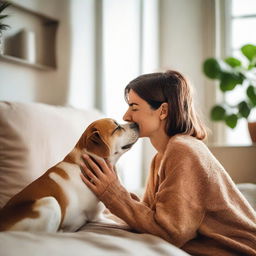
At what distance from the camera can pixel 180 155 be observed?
143 cm

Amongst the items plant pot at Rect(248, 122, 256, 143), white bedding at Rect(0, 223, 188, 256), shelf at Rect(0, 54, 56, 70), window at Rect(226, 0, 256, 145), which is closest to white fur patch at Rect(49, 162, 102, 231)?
white bedding at Rect(0, 223, 188, 256)

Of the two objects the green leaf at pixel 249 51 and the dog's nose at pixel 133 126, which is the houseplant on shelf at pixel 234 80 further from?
the dog's nose at pixel 133 126

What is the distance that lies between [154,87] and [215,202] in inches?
18.1

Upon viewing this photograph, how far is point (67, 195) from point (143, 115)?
1.36ft

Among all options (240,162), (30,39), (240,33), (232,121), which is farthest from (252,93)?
(30,39)

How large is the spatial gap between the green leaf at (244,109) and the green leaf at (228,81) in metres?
0.15

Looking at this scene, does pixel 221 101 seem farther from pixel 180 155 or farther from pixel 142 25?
pixel 180 155

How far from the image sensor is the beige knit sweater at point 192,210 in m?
1.35

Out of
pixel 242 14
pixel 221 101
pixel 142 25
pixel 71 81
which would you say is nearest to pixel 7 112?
pixel 71 81

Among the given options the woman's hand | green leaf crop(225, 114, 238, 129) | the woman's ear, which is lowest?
the woman's hand

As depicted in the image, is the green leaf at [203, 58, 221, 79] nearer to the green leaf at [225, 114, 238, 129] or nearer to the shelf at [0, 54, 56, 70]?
the green leaf at [225, 114, 238, 129]

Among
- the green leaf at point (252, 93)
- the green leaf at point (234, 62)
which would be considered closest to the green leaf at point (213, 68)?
the green leaf at point (234, 62)

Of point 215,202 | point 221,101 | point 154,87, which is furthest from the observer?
point 221,101

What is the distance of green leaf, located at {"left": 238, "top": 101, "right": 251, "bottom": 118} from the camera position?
3.27 meters
